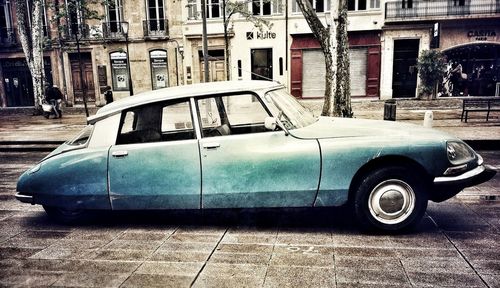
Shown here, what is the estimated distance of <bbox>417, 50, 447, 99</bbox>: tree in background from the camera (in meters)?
21.5

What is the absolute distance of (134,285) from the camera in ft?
10.7

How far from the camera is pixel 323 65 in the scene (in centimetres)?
2372

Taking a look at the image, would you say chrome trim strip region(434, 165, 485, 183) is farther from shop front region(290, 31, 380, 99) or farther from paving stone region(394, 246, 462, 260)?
shop front region(290, 31, 380, 99)

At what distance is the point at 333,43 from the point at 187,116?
25.8 feet

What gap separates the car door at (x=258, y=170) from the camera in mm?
4051

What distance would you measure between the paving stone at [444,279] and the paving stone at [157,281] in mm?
1926

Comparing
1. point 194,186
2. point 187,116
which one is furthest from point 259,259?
point 187,116

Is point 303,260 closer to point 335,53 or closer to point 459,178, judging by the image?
point 459,178

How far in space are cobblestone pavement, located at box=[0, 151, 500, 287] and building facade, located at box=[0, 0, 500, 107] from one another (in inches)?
648

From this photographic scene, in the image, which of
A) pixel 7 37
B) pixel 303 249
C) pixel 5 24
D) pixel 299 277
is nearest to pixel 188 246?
pixel 303 249

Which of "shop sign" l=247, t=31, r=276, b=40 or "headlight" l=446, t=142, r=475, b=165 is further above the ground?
"shop sign" l=247, t=31, r=276, b=40

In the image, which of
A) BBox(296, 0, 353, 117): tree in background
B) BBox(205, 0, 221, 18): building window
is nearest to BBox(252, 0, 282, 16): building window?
BBox(205, 0, 221, 18): building window

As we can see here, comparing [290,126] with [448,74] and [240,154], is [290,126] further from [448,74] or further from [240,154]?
[448,74]

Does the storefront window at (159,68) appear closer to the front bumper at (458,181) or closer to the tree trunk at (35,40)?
the tree trunk at (35,40)
